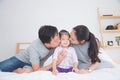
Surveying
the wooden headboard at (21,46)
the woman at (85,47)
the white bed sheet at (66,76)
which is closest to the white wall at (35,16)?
the wooden headboard at (21,46)

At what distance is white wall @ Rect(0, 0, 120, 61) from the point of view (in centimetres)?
289

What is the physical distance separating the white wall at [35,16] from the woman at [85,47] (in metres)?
1.32

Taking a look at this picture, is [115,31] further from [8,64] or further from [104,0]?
[8,64]

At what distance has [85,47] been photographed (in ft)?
5.17

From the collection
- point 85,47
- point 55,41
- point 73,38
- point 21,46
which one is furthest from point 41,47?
point 21,46

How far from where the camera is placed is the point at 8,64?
63.4 inches

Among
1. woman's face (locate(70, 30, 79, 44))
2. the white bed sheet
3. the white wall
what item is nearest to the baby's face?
woman's face (locate(70, 30, 79, 44))

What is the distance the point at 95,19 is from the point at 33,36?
1.01 m

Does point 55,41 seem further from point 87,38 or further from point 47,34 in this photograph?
point 87,38

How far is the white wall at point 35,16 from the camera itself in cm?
289

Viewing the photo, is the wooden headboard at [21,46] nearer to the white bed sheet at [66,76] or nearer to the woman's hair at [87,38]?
the woman's hair at [87,38]

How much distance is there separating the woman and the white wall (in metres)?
1.32

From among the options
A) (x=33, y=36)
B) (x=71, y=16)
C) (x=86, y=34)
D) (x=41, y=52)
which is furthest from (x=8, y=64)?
(x=71, y=16)

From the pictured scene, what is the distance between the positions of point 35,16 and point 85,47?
1.55 m
